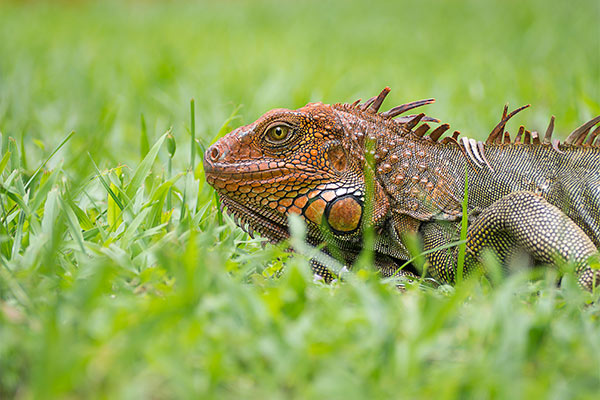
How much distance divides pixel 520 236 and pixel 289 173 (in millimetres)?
1269

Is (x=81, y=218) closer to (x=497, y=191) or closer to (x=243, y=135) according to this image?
(x=243, y=135)

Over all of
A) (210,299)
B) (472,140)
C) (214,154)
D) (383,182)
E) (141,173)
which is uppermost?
(472,140)

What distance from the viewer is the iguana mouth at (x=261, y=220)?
10.8 ft

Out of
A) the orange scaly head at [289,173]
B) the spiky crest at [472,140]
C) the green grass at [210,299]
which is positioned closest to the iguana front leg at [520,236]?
the green grass at [210,299]

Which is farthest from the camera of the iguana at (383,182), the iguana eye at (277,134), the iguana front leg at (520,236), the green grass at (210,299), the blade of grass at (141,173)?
the blade of grass at (141,173)

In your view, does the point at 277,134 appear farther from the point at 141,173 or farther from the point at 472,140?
the point at 472,140

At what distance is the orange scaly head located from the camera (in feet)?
10.5

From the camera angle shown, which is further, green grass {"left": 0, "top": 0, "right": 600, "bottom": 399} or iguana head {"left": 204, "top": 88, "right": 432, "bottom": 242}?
iguana head {"left": 204, "top": 88, "right": 432, "bottom": 242}

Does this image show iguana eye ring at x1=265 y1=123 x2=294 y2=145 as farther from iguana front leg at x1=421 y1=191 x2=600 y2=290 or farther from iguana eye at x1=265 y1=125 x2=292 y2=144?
iguana front leg at x1=421 y1=191 x2=600 y2=290

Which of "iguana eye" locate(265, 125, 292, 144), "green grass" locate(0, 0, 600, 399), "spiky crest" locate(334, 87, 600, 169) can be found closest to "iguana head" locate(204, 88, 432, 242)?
"iguana eye" locate(265, 125, 292, 144)

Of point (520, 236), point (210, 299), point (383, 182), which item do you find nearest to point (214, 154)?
point (383, 182)

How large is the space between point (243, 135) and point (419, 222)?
3.69 ft

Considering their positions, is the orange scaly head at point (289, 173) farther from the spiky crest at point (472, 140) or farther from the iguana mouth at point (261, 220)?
the spiky crest at point (472, 140)

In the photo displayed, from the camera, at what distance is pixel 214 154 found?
10.9ft
